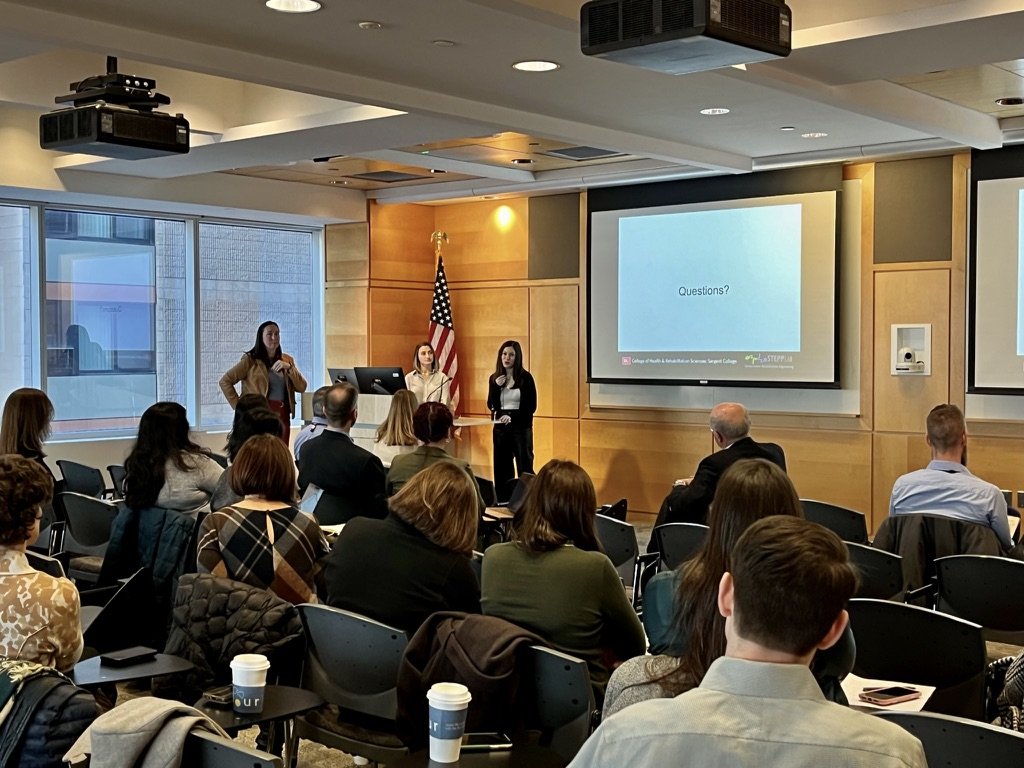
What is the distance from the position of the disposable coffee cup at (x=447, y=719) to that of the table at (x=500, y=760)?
0.09 feet

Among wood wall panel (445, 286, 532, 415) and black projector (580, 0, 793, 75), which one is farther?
wood wall panel (445, 286, 532, 415)

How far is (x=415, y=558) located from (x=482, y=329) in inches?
337

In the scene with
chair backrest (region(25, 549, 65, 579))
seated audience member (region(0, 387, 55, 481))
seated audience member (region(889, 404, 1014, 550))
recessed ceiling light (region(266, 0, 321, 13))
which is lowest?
chair backrest (region(25, 549, 65, 579))

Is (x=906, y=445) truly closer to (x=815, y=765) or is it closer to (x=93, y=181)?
(x=93, y=181)

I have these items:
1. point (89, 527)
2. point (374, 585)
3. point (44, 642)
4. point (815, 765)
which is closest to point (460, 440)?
point (89, 527)

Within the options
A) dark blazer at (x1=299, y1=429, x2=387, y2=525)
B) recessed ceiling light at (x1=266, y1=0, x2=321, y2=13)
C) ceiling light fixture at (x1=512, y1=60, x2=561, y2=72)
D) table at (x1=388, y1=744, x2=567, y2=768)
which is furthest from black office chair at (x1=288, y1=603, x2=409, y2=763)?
ceiling light fixture at (x1=512, y1=60, x2=561, y2=72)

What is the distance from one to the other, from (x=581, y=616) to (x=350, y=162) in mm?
7321

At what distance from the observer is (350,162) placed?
10.1 meters

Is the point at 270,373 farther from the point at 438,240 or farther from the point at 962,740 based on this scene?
the point at 962,740

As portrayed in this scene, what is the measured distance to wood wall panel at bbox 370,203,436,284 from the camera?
12172 mm

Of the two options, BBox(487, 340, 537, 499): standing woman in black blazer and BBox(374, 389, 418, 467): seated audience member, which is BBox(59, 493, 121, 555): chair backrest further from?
BBox(487, 340, 537, 499): standing woman in black blazer

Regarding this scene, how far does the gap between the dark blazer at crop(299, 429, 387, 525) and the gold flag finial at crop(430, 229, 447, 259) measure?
6.57 metres

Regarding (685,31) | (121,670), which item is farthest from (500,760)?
(685,31)

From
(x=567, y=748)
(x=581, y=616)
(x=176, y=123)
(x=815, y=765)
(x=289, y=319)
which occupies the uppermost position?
(x=176, y=123)
